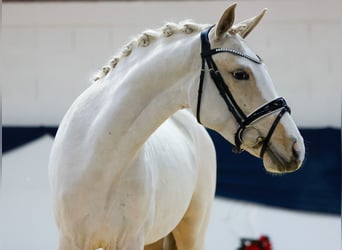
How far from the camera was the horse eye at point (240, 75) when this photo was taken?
177 centimetres

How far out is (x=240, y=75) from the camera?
178 centimetres

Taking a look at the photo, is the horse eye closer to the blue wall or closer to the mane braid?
the mane braid

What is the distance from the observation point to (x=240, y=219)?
418 cm

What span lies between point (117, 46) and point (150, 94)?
100 inches

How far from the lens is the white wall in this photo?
4.39 metres

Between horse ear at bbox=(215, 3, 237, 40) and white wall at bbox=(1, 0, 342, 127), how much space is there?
8.56ft

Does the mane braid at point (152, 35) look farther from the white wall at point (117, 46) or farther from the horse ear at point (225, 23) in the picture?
the white wall at point (117, 46)

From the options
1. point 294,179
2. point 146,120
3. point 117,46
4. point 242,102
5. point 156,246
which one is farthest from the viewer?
point 117,46

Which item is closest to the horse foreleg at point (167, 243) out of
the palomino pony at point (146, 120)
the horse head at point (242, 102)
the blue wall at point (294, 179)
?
the palomino pony at point (146, 120)

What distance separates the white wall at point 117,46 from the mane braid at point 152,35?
236 centimetres

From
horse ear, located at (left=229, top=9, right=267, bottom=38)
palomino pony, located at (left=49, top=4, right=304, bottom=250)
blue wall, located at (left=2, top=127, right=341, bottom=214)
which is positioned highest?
horse ear, located at (left=229, top=9, right=267, bottom=38)

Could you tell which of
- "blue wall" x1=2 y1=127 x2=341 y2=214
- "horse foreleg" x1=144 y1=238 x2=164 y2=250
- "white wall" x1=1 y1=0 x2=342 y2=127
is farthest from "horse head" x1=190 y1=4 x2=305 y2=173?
"white wall" x1=1 y1=0 x2=342 y2=127

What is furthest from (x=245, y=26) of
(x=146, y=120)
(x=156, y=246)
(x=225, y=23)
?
(x=156, y=246)

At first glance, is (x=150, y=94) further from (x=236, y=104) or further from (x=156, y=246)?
(x=156, y=246)
